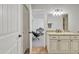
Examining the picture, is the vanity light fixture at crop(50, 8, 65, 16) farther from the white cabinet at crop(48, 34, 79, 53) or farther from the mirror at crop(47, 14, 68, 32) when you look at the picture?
the white cabinet at crop(48, 34, 79, 53)

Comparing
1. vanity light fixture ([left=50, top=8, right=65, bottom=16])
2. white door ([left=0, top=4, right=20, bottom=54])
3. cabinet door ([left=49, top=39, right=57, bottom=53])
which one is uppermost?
vanity light fixture ([left=50, top=8, right=65, bottom=16])

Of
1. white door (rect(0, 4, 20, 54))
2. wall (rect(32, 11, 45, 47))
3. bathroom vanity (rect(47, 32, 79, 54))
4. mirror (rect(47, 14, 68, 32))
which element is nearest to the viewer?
white door (rect(0, 4, 20, 54))

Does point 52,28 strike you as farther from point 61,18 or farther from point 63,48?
point 63,48

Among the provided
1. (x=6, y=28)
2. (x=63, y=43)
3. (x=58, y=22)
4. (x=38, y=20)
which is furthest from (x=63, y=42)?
(x=6, y=28)

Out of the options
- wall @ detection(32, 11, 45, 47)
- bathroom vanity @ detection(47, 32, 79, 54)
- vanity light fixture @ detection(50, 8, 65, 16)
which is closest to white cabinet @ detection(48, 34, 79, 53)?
bathroom vanity @ detection(47, 32, 79, 54)

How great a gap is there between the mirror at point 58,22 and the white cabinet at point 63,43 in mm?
1126

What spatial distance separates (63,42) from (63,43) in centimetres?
3

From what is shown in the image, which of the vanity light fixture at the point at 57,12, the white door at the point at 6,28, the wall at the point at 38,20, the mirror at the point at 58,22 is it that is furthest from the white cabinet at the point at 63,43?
the white door at the point at 6,28

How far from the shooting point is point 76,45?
13.3ft

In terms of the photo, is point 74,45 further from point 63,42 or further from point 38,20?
point 38,20

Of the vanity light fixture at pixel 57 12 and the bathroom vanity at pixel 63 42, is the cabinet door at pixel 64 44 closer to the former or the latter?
the bathroom vanity at pixel 63 42

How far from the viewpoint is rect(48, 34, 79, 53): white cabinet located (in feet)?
13.3
